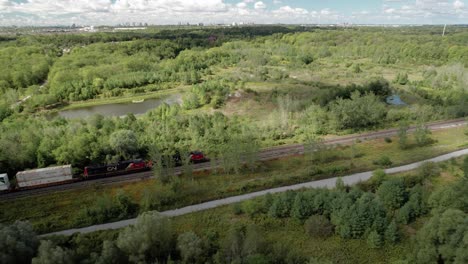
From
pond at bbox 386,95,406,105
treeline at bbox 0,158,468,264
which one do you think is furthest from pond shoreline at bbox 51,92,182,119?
pond at bbox 386,95,406,105

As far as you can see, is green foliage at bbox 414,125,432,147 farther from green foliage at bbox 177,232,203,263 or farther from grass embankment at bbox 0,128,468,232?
green foliage at bbox 177,232,203,263

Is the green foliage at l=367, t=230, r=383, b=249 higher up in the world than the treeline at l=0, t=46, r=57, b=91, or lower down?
lower down

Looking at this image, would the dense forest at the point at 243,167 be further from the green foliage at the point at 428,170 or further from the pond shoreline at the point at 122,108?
the pond shoreline at the point at 122,108

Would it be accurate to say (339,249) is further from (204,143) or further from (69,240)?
(204,143)

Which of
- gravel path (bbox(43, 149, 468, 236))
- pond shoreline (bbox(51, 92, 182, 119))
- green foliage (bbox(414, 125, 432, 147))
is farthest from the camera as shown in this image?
pond shoreline (bbox(51, 92, 182, 119))

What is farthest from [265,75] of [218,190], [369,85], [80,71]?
[218,190]

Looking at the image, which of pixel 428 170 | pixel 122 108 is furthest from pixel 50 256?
pixel 122 108
